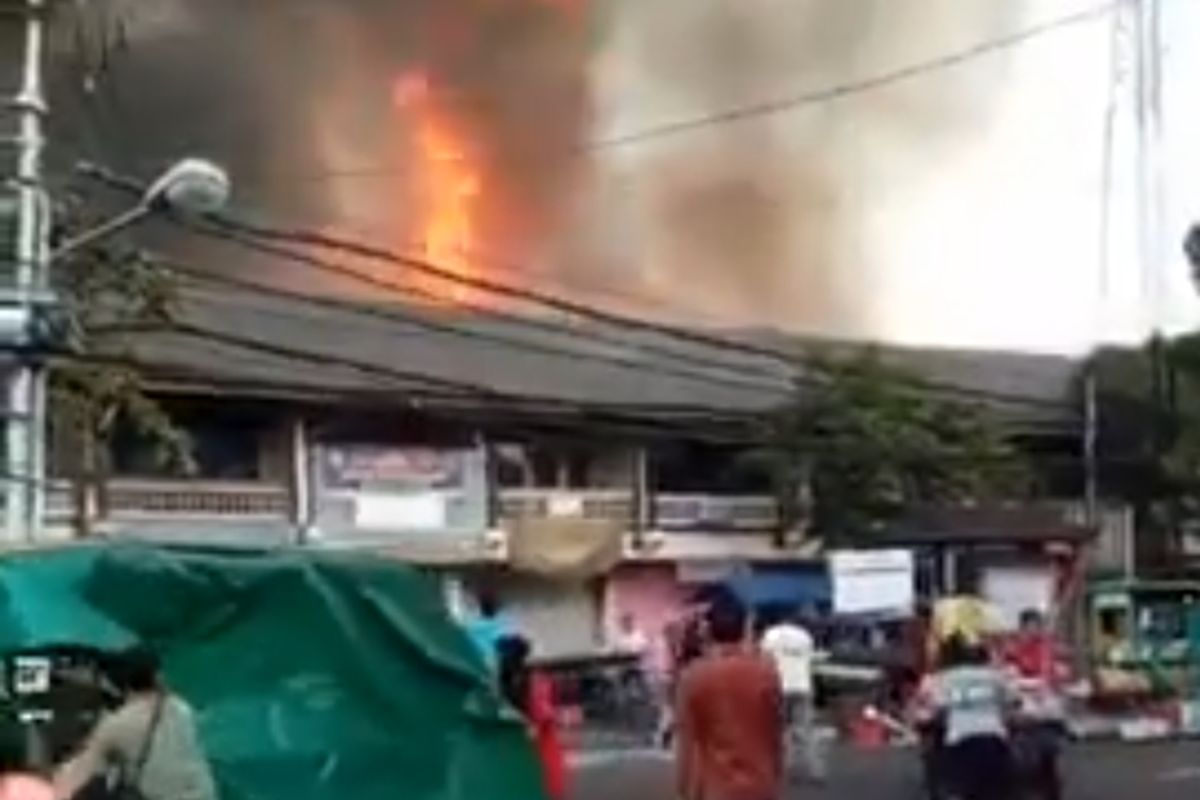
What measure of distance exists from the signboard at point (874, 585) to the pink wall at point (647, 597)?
7.88 feet

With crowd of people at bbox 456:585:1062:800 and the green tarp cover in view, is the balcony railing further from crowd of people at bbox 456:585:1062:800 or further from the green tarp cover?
the green tarp cover

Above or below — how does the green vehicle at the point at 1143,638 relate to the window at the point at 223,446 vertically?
below

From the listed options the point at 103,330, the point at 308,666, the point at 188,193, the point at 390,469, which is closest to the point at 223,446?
the point at 390,469

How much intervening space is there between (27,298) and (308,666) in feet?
9.80

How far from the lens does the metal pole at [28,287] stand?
1234 cm

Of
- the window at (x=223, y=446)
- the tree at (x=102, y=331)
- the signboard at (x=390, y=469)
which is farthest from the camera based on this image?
the signboard at (x=390, y=469)

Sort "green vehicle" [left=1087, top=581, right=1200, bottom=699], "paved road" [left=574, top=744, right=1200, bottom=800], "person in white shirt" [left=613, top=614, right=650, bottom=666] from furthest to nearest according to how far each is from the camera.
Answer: "person in white shirt" [left=613, top=614, right=650, bottom=666], "green vehicle" [left=1087, top=581, right=1200, bottom=699], "paved road" [left=574, top=744, right=1200, bottom=800]

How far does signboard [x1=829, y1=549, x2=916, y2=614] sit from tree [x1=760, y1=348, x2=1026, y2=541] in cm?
196

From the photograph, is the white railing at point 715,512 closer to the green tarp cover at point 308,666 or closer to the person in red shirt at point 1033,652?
the person in red shirt at point 1033,652

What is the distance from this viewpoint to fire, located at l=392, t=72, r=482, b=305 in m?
34.6

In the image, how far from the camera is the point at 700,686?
945cm

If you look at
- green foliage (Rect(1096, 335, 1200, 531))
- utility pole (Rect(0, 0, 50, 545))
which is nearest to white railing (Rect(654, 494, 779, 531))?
green foliage (Rect(1096, 335, 1200, 531))

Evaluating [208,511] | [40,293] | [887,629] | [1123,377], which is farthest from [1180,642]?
[40,293]

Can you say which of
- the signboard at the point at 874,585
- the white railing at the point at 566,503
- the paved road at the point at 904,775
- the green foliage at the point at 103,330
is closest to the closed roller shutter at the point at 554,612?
the white railing at the point at 566,503
